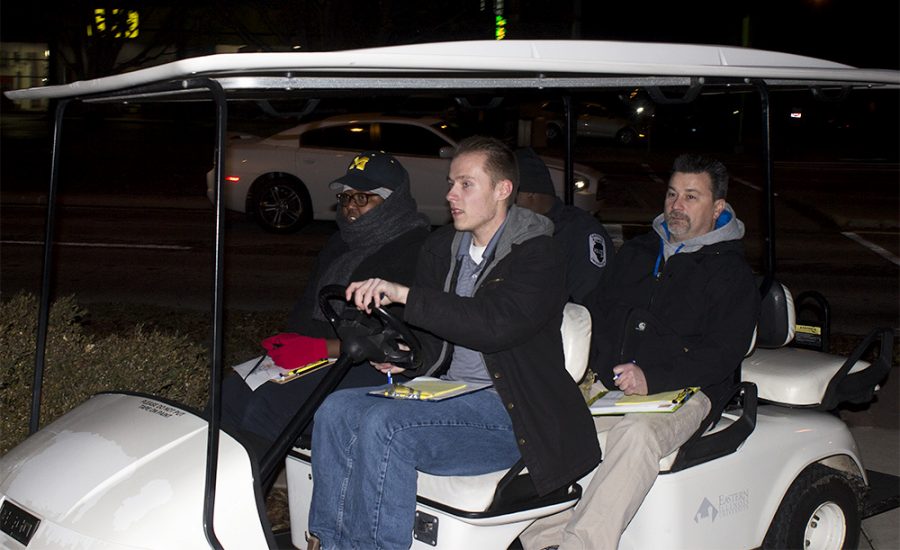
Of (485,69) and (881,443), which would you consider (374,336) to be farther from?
(881,443)

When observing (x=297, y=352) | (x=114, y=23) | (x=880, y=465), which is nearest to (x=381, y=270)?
(x=297, y=352)

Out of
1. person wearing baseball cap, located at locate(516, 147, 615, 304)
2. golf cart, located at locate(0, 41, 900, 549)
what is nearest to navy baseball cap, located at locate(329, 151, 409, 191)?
golf cart, located at locate(0, 41, 900, 549)

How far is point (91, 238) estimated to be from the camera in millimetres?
12391


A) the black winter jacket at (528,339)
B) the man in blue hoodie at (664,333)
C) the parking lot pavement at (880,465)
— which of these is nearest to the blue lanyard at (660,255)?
the man in blue hoodie at (664,333)

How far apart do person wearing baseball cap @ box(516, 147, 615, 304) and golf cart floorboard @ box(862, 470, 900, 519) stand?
1.41 metres

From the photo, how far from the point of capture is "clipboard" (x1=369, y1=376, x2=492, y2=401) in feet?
10.7

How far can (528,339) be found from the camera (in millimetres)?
3209

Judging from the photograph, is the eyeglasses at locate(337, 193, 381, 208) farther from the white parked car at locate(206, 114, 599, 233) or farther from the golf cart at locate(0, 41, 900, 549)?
the white parked car at locate(206, 114, 599, 233)

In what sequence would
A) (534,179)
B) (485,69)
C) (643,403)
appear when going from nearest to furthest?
(485,69)
(643,403)
(534,179)

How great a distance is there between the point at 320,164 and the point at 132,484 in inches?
412

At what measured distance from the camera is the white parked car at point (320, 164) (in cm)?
1298

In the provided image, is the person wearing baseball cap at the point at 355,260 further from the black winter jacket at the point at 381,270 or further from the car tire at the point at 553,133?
the car tire at the point at 553,133

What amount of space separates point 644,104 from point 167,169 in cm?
1747

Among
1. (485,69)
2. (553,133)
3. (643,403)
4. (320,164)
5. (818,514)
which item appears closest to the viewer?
(485,69)
